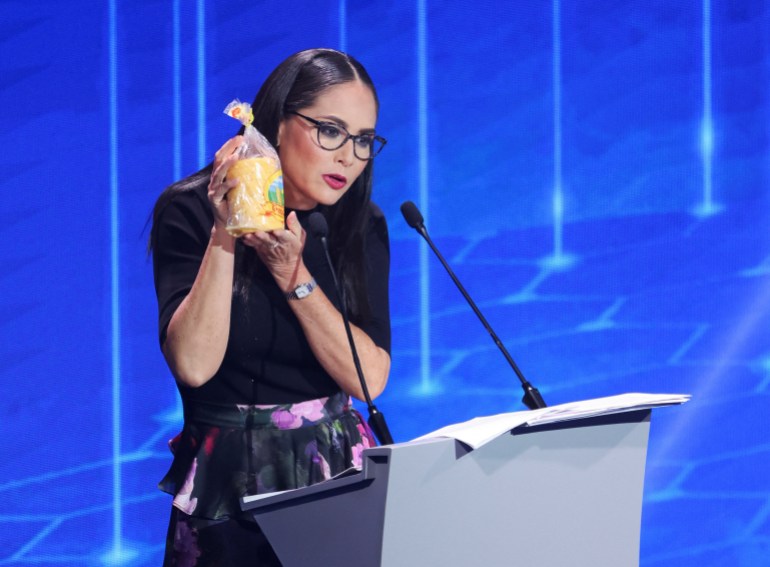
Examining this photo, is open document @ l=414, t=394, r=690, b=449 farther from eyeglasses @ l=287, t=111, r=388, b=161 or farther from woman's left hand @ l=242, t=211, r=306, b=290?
eyeglasses @ l=287, t=111, r=388, b=161

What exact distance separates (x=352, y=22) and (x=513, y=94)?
489mm

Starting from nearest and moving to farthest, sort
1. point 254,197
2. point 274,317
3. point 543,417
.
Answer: point 543,417, point 254,197, point 274,317

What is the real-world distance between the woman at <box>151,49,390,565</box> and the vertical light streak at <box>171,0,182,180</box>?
103 cm

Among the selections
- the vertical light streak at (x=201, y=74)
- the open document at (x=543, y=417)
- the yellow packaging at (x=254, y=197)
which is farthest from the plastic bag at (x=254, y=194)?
the vertical light streak at (x=201, y=74)

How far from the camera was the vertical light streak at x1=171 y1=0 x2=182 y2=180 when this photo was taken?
2.70 metres

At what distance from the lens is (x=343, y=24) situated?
9.11 ft

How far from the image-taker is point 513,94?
2846 mm

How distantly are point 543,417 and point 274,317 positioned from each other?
582 mm

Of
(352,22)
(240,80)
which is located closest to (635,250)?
(352,22)

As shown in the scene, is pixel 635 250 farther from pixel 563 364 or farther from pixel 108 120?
pixel 108 120

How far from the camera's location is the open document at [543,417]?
44.5 inches

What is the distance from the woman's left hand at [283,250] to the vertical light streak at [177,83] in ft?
4.08

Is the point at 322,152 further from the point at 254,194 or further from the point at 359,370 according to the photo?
the point at 359,370

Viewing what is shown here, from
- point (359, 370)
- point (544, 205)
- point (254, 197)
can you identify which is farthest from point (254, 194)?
point (544, 205)
